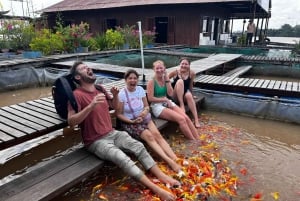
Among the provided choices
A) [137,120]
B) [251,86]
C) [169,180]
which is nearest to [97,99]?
[137,120]

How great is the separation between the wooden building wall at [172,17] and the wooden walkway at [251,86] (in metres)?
9.29

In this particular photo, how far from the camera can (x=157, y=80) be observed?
3.98 m

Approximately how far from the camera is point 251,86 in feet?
18.2

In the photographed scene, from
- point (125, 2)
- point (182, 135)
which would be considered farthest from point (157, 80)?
point (125, 2)

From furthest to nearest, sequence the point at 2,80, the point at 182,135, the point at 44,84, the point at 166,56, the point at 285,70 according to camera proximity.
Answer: the point at 166,56
the point at 285,70
the point at 44,84
the point at 2,80
the point at 182,135

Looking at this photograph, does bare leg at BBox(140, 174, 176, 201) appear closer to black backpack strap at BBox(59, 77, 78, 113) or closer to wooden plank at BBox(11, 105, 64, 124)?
black backpack strap at BBox(59, 77, 78, 113)

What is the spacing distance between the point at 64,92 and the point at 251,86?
4259 mm

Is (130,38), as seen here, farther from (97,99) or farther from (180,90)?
(97,99)

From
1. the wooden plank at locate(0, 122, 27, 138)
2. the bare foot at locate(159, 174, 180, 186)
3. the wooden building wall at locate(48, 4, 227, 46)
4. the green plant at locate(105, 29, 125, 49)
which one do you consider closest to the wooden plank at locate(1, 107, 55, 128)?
the wooden plank at locate(0, 122, 27, 138)

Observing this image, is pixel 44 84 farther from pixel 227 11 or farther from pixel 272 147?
pixel 227 11

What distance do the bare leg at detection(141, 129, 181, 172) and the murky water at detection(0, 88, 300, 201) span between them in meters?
0.46

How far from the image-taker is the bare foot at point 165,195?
8.00 feet

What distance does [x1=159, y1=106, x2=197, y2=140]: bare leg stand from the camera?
153 inches

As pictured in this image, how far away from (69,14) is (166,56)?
38.6ft
